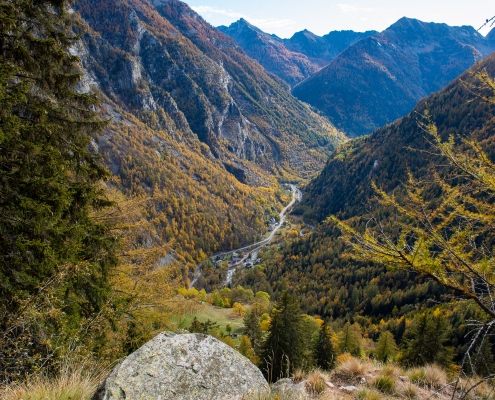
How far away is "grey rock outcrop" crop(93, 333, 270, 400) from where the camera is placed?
5.25m

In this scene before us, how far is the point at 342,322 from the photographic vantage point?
250 feet

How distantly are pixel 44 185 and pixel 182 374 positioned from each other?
5401 mm

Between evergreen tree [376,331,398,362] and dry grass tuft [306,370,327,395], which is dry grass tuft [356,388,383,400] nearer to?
dry grass tuft [306,370,327,395]

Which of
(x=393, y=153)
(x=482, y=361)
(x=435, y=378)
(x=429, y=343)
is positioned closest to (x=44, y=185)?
(x=482, y=361)

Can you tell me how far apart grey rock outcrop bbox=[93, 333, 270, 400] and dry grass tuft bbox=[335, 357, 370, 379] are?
435 cm

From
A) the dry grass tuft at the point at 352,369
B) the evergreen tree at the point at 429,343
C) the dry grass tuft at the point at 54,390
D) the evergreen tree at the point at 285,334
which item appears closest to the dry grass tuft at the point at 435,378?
the dry grass tuft at the point at 352,369

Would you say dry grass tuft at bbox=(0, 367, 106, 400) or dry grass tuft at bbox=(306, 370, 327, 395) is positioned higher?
dry grass tuft at bbox=(0, 367, 106, 400)

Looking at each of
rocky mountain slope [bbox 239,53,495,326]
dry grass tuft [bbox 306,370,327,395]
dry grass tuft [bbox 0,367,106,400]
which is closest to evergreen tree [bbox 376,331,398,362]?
rocky mountain slope [bbox 239,53,495,326]

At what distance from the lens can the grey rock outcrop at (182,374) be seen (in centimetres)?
525

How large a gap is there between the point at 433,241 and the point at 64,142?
9125 millimetres

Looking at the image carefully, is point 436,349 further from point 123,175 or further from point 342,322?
point 123,175

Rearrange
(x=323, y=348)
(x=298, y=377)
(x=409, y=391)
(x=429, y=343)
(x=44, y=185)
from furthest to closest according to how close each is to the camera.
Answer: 1. (x=323, y=348)
2. (x=429, y=343)
3. (x=298, y=377)
4. (x=409, y=391)
5. (x=44, y=185)

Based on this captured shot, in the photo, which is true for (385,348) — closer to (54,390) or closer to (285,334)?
(285,334)

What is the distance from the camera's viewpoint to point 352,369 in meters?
9.40
